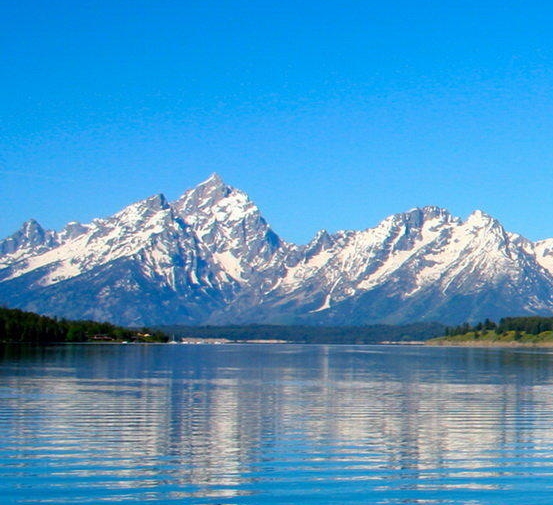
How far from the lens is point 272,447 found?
53.5 meters

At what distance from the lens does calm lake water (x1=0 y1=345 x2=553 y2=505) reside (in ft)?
136

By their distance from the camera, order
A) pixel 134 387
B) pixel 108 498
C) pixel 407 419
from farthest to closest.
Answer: pixel 134 387, pixel 407 419, pixel 108 498

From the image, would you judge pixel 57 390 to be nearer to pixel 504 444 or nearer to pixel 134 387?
pixel 134 387

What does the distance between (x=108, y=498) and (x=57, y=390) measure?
55.6 m

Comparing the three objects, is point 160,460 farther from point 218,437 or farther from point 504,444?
point 504,444

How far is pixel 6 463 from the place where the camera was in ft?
154

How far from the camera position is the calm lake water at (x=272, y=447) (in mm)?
41344

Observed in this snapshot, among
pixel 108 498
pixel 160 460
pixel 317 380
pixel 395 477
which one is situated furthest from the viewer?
pixel 317 380

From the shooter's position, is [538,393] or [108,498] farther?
[538,393]

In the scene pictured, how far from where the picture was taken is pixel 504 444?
5606 centimetres

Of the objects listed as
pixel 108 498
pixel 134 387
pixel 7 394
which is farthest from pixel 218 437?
pixel 134 387

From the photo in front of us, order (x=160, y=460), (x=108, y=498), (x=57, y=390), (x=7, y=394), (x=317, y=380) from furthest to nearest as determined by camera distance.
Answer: (x=317, y=380) → (x=57, y=390) → (x=7, y=394) → (x=160, y=460) → (x=108, y=498)

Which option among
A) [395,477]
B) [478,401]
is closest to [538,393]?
[478,401]

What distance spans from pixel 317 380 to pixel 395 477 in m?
78.2
